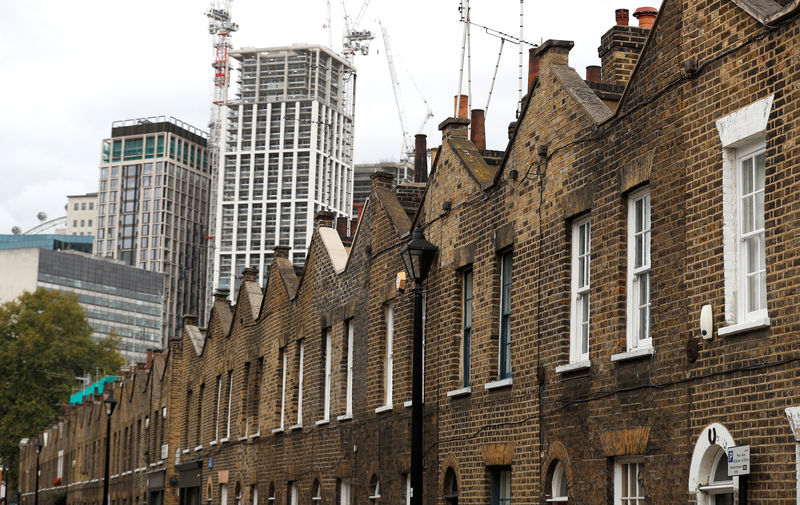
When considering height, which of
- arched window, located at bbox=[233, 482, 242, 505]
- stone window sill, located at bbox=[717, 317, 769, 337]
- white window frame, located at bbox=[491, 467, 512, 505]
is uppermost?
stone window sill, located at bbox=[717, 317, 769, 337]

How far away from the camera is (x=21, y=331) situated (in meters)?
95.3

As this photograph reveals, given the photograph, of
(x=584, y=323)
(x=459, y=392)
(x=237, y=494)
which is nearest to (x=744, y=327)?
(x=584, y=323)

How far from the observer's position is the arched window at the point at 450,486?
1986 centimetres

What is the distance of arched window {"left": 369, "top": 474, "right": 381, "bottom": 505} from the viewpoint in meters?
23.4

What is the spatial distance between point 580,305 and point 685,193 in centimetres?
318

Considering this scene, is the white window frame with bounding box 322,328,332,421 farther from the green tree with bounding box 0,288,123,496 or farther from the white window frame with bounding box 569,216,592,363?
the green tree with bounding box 0,288,123,496

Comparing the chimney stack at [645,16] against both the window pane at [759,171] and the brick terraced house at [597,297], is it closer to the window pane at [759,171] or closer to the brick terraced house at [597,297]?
the brick terraced house at [597,297]

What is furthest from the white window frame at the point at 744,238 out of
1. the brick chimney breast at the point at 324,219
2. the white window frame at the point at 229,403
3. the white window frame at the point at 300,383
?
the white window frame at the point at 229,403

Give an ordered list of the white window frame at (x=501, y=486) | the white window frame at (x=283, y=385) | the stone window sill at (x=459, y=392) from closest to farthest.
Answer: the white window frame at (x=501, y=486)
the stone window sill at (x=459, y=392)
the white window frame at (x=283, y=385)

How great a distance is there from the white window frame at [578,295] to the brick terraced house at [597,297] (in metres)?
0.03

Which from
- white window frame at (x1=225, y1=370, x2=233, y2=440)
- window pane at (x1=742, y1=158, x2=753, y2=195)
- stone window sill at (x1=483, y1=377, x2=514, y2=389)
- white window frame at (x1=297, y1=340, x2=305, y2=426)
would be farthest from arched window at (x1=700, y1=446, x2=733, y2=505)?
white window frame at (x1=225, y1=370, x2=233, y2=440)

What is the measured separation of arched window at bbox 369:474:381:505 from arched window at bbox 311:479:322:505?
11.0 ft

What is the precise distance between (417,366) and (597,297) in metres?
2.61

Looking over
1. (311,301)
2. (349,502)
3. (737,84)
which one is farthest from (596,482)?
(311,301)
